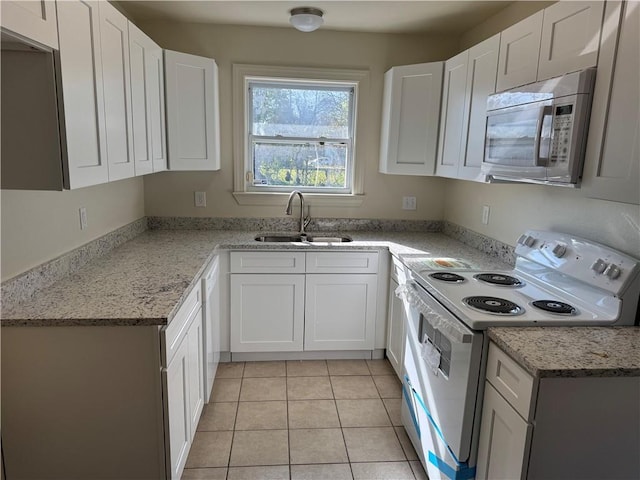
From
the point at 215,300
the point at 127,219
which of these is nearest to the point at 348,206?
the point at 215,300

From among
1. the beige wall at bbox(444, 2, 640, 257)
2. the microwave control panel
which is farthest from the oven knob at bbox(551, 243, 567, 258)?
the microwave control panel

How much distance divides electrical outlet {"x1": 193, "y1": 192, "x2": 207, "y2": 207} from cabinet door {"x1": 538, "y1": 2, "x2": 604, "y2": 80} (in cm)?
241

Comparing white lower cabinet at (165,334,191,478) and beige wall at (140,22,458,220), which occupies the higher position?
beige wall at (140,22,458,220)

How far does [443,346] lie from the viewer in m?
1.80

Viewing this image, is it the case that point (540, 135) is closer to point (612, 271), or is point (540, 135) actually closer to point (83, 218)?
point (612, 271)

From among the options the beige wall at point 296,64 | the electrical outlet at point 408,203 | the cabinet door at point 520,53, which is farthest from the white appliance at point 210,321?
the cabinet door at point 520,53

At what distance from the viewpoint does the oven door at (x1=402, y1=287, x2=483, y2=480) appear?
1603mm

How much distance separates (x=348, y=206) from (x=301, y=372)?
52.1 inches

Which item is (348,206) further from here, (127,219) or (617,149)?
(617,149)

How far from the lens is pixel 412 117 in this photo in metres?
3.02

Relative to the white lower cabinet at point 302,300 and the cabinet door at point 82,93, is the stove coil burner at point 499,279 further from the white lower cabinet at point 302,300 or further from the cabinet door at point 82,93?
the cabinet door at point 82,93

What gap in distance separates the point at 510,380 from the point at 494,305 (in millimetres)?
376

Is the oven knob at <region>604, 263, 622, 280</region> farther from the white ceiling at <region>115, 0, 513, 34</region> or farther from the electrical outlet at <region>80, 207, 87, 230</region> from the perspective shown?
the electrical outlet at <region>80, 207, 87, 230</region>

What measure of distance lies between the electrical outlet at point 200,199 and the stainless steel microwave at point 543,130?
2.14 metres
